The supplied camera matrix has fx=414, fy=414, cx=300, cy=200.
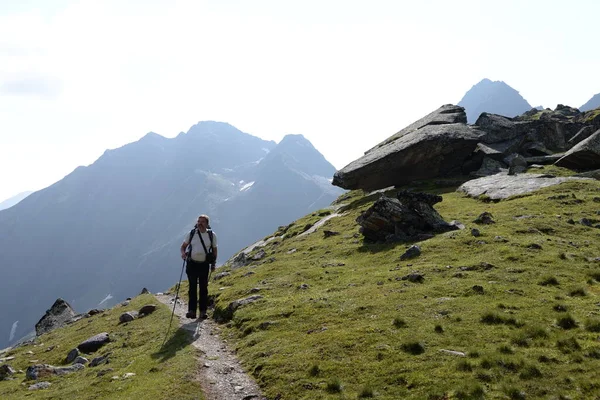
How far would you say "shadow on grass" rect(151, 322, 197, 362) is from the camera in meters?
20.1

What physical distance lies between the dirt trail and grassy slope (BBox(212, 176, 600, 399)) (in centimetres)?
61

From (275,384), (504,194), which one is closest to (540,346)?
(275,384)

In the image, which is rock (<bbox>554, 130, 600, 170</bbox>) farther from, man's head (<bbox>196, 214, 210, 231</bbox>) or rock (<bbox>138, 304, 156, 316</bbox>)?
rock (<bbox>138, 304, 156, 316</bbox>)

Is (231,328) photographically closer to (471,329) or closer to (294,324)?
(294,324)

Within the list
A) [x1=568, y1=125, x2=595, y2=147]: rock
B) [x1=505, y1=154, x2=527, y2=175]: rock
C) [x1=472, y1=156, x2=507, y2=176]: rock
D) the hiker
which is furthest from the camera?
[x1=568, y1=125, x2=595, y2=147]: rock

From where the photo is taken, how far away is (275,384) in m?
15.3

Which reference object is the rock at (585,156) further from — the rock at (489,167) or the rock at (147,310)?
the rock at (147,310)

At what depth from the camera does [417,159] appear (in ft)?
200

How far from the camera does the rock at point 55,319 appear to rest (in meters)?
52.0

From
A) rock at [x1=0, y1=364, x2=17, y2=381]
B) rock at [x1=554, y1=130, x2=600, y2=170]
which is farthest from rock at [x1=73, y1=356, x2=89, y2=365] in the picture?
rock at [x1=554, y1=130, x2=600, y2=170]

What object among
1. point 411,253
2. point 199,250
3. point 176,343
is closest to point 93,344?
point 176,343

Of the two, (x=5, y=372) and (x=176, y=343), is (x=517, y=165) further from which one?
(x=5, y=372)

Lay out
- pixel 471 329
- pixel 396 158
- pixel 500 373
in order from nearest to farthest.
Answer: pixel 500 373 → pixel 471 329 → pixel 396 158

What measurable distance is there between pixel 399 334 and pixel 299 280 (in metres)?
13.9
